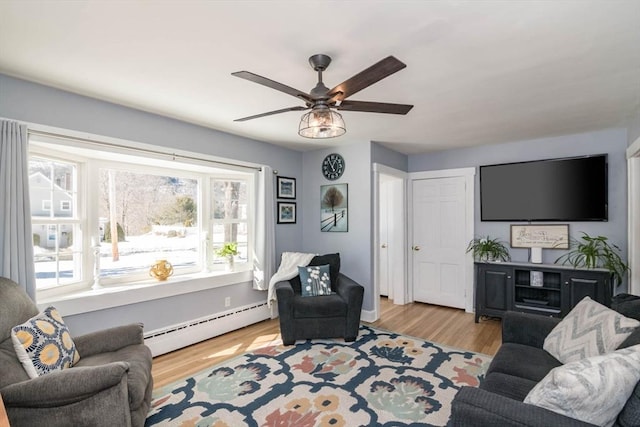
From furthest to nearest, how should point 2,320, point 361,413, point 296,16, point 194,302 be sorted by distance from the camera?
point 194,302 < point 361,413 < point 2,320 < point 296,16

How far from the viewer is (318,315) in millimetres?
3385

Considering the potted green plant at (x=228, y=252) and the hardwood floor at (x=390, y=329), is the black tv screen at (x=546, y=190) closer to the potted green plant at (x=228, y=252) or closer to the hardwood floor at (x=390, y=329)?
the hardwood floor at (x=390, y=329)

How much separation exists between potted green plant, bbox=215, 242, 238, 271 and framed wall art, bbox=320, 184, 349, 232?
4.15ft

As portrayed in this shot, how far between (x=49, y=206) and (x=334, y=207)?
3053 millimetres

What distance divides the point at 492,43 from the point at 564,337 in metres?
1.87

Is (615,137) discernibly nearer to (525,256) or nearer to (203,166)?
(525,256)

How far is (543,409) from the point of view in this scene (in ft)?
4.12

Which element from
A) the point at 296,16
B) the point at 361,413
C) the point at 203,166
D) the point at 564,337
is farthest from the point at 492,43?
the point at 203,166

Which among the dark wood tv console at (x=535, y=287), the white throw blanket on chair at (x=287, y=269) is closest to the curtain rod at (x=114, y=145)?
the white throw blanket on chair at (x=287, y=269)

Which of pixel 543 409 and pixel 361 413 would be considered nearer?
pixel 543 409

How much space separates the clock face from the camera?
4.40 meters

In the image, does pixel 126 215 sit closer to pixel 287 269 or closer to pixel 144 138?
pixel 144 138

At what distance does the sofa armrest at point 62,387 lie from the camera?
152 cm

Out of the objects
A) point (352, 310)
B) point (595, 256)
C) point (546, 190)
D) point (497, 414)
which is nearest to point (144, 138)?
point (352, 310)
